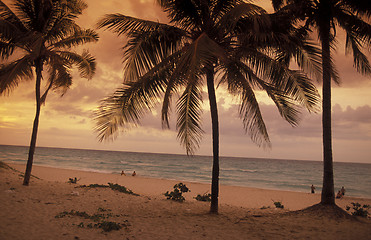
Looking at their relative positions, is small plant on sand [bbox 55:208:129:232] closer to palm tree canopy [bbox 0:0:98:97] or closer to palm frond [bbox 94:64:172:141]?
palm frond [bbox 94:64:172:141]

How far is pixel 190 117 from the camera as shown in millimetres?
8320

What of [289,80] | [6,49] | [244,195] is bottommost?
[244,195]

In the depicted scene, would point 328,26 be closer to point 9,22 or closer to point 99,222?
point 99,222

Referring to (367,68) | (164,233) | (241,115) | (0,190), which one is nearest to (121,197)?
(0,190)

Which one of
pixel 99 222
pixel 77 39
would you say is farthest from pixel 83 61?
pixel 99 222

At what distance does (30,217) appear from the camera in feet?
19.9

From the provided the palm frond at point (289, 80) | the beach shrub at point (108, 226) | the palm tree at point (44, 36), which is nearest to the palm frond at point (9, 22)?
the palm tree at point (44, 36)

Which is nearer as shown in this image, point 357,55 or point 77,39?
point 357,55

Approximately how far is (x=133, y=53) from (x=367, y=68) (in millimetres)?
8340

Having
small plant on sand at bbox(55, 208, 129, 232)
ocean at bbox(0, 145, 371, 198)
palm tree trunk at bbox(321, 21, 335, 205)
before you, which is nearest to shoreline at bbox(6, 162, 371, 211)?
palm tree trunk at bbox(321, 21, 335, 205)

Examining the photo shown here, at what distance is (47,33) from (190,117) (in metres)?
6.79

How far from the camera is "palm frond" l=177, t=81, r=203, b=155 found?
27.1 feet

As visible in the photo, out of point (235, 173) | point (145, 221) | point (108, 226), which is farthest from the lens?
point (235, 173)

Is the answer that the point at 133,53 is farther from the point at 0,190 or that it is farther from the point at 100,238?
the point at 0,190
